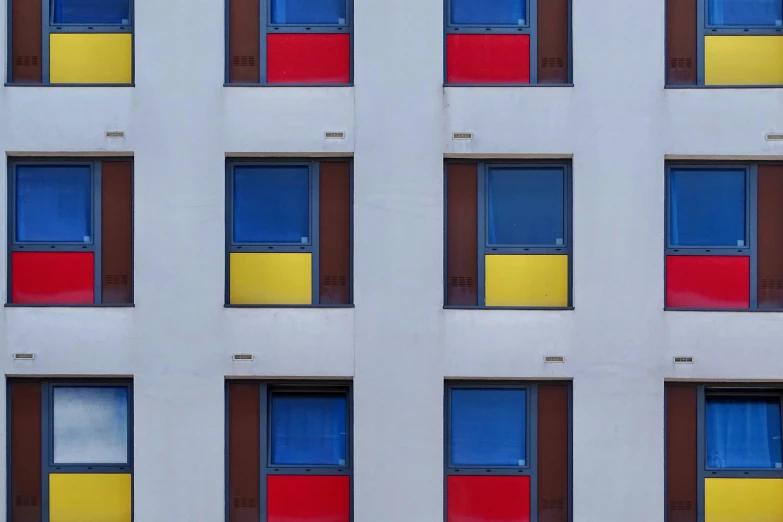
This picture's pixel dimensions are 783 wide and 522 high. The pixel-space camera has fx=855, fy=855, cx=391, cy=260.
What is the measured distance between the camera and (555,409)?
10.9 metres

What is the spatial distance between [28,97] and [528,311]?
271 inches

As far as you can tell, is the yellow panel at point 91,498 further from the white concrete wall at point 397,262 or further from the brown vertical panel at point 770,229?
the brown vertical panel at point 770,229

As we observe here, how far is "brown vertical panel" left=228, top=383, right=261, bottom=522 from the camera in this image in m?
10.9

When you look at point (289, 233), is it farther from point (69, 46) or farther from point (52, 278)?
point (69, 46)

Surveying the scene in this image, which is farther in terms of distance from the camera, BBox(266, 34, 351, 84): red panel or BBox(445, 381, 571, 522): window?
BBox(266, 34, 351, 84): red panel

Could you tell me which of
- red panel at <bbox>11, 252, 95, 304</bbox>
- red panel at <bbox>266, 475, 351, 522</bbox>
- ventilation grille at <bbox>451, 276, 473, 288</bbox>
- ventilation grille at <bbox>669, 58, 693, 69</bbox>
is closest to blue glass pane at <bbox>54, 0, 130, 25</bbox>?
red panel at <bbox>11, 252, 95, 304</bbox>

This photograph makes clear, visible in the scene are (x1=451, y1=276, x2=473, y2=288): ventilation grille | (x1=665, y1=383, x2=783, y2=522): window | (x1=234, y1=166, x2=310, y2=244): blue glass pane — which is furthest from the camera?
(x1=234, y1=166, x2=310, y2=244): blue glass pane

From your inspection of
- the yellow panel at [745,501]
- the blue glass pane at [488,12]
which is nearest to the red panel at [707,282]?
the yellow panel at [745,501]

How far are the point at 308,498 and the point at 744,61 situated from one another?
7898 mm

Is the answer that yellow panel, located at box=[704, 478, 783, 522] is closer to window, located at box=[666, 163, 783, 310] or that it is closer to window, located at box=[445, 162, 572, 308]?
window, located at box=[666, 163, 783, 310]

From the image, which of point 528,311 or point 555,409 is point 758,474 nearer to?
point 555,409

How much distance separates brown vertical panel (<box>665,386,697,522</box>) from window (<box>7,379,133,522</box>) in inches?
269

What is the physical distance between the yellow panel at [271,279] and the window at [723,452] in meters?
4.85

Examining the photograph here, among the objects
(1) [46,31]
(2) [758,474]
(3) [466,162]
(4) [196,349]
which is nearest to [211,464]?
(4) [196,349]
